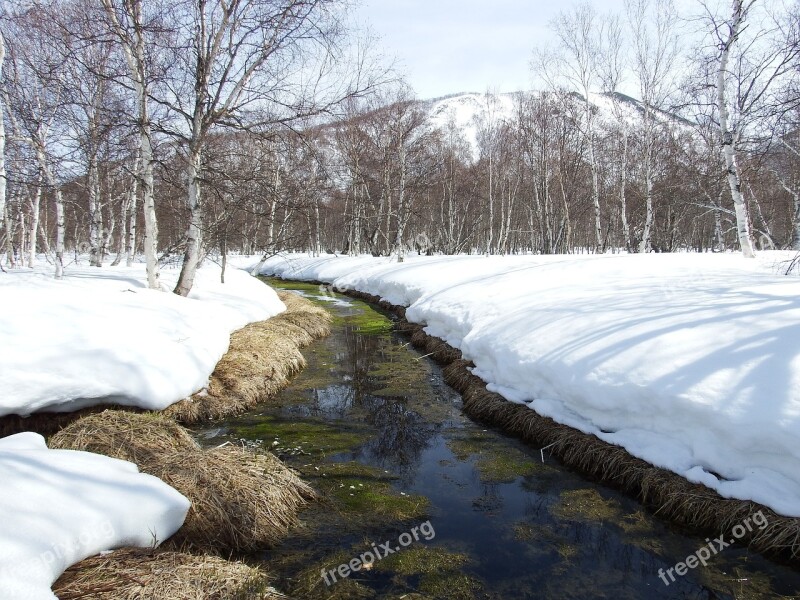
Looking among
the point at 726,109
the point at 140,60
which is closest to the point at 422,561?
the point at 140,60

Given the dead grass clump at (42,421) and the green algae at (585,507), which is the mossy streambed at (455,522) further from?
the dead grass clump at (42,421)

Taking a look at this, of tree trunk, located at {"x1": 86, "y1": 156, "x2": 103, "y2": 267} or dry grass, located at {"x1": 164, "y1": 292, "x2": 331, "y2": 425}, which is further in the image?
tree trunk, located at {"x1": 86, "y1": 156, "x2": 103, "y2": 267}

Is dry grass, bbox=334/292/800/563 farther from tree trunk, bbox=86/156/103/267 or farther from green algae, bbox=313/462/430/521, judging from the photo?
tree trunk, bbox=86/156/103/267

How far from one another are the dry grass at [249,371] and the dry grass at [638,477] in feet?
11.4

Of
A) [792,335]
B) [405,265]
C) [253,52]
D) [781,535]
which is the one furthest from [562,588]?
[405,265]

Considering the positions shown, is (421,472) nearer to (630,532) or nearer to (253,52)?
(630,532)

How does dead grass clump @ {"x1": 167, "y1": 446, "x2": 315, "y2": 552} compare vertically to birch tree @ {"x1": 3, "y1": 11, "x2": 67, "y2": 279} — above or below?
below

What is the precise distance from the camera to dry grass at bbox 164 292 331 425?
670 cm

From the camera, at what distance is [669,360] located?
16.9 ft

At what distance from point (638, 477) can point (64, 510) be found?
16.5ft

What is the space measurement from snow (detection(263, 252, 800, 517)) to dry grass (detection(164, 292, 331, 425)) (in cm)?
360

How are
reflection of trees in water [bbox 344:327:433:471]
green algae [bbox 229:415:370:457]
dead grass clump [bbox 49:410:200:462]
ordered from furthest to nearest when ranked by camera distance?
green algae [bbox 229:415:370:457], reflection of trees in water [bbox 344:327:433:471], dead grass clump [bbox 49:410:200:462]

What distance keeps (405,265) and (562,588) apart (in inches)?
697

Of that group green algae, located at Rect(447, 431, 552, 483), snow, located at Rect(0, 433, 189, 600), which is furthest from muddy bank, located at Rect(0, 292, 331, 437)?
green algae, located at Rect(447, 431, 552, 483)
